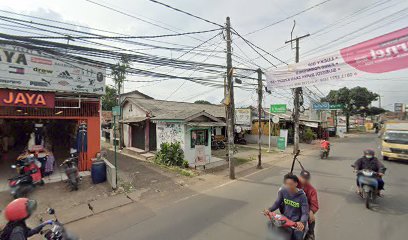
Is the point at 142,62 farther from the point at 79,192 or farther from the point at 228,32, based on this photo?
the point at 79,192

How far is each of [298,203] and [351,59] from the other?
6584 mm

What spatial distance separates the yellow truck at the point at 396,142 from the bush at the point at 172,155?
483 inches

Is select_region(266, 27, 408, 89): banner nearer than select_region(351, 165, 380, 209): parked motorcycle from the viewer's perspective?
No

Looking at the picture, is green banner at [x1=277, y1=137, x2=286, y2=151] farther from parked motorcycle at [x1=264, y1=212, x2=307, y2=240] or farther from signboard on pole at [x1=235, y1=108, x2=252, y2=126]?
parked motorcycle at [x1=264, y1=212, x2=307, y2=240]

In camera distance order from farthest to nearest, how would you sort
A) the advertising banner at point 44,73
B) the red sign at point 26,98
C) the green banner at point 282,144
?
the green banner at point 282,144
the advertising banner at point 44,73
the red sign at point 26,98

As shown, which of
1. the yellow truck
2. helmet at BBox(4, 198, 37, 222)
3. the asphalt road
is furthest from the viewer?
the yellow truck

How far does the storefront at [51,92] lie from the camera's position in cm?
828

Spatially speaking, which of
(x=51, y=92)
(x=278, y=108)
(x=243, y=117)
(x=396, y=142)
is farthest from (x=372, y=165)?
(x=243, y=117)

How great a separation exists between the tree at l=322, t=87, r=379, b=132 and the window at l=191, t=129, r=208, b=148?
43.8 meters

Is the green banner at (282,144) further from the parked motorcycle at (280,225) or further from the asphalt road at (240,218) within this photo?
the parked motorcycle at (280,225)

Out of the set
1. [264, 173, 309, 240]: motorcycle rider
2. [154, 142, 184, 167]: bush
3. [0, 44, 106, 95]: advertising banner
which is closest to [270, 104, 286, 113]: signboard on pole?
[154, 142, 184, 167]: bush

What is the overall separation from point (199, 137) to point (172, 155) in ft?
6.96

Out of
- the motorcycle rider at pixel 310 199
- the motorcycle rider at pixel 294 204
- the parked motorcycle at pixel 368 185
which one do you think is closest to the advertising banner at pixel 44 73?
the motorcycle rider at pixel 294 204

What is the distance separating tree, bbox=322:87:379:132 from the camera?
4878 centimetres
